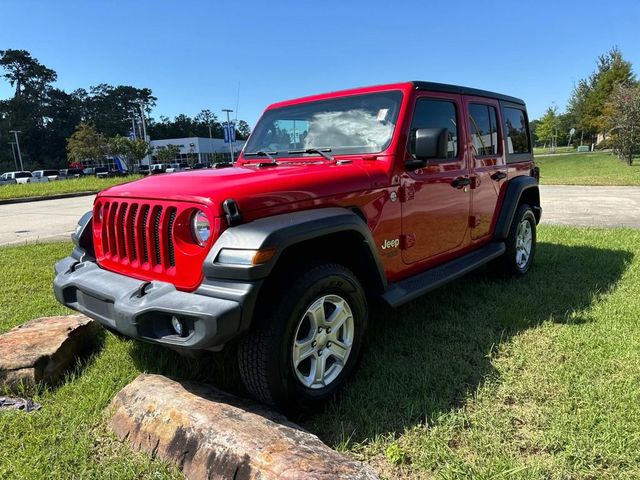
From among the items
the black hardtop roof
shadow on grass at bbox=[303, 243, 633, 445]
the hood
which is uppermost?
the black hardtop roof

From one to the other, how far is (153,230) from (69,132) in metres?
87.8

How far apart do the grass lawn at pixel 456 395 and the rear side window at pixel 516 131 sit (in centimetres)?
163

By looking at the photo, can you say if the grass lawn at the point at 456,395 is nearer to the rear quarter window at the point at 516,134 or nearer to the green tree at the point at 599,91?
the rear quarter window at the point at 516,134

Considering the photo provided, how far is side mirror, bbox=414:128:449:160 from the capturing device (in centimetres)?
316

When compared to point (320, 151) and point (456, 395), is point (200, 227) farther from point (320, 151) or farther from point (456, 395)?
point (456, 395)

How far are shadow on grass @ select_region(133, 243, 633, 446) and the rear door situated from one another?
0.69 meters

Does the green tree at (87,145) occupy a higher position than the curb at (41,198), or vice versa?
the green tree at (87,145)

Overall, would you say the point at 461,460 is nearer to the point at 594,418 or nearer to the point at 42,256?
the point at 594,418

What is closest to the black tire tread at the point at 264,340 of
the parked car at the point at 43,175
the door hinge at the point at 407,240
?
the door hinge at the point at 407,240

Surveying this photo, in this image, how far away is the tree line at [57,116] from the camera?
71.8 m

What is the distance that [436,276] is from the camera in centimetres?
360

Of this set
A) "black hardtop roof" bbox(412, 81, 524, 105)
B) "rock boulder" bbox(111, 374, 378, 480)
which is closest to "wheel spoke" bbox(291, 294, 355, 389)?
"rock boulder" bbox(111, 374, 378, 480)

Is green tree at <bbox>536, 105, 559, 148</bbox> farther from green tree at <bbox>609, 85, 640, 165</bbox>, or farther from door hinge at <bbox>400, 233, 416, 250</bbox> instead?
door hinge at <bbox>400, 233, 416, 250</bbox>

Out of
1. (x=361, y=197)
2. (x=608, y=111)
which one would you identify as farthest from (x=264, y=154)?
(x=608, y=111)
